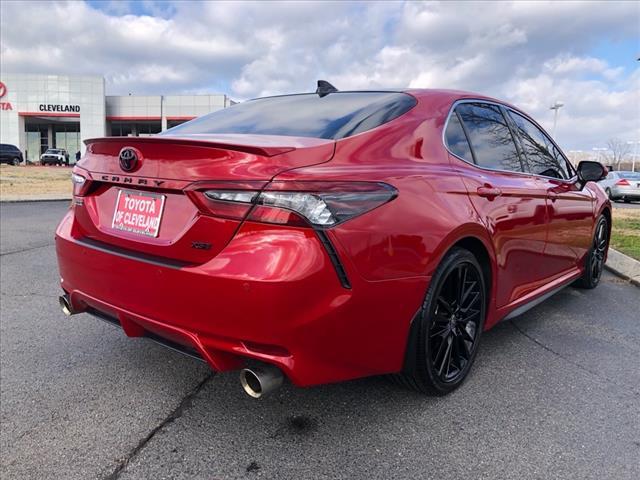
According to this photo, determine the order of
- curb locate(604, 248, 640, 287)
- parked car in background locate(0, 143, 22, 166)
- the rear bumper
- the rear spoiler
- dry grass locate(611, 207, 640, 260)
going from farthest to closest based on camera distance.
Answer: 1. parked car in background locate(0, 143, 22, 166)
2. dry grass locate(611, 207, 640, 260)
3. curb locate(604, 248, 640, 287)
4. the rear spoiler
5. the rear bumper

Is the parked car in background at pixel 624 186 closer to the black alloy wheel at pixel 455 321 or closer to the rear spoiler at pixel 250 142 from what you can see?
the black alloy wheel at pixel 455 321

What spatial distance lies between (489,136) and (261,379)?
7.23 feet

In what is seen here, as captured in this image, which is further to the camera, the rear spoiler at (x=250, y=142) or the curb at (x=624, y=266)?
the curb at (x=624, y=266)

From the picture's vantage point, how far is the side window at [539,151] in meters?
3.80

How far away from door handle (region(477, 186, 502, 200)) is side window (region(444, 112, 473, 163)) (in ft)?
0.62

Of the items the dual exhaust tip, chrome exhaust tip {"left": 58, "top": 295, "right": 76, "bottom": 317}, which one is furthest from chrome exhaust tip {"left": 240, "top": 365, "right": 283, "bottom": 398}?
chrome exhaust tip {"left": 58, "top": 295, "right": 76, "bottom": 317}

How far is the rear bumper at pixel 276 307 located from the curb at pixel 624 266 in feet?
14.8

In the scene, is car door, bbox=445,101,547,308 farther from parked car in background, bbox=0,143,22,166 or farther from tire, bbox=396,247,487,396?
parked car in background, bbox=0,143,22,166

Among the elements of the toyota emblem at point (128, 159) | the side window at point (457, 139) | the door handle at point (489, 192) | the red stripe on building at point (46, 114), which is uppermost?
the red stripe on building at point (46, 114)

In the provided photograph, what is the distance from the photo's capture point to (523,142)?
376cm

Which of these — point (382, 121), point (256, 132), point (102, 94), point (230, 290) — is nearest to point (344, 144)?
point (382, 121)

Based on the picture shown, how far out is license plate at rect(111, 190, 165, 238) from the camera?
2270 mm

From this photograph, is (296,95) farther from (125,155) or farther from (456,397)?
(456,397)

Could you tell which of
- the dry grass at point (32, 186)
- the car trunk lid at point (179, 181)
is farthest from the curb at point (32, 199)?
the car trunk lid at point (179, 181)
